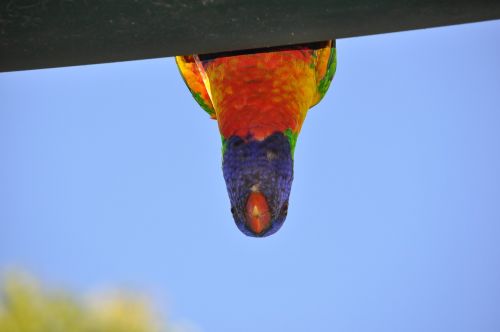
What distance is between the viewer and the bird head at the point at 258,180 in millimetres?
2438

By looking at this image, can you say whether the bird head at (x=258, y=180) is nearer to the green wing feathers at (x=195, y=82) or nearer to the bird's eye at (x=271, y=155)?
the bird's eye at (x=271, y=155)

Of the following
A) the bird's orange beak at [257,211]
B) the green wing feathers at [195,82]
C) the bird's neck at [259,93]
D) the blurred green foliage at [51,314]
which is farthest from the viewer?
the blurred green foliage at [51,314]

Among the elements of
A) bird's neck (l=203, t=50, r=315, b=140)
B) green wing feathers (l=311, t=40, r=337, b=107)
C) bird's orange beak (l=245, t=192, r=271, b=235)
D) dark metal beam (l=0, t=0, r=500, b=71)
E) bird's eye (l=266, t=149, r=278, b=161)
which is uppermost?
green wing feathers (l=311, t=40, r=337, b=107)

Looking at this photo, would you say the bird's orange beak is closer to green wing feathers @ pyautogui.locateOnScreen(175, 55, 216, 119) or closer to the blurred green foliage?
green wing feathers @ pyautogui.locateOnScreen(175, 55, 216, 119)

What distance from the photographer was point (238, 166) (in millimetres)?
2514

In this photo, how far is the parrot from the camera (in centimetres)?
246

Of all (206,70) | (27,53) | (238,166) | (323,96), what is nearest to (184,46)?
(27,53)

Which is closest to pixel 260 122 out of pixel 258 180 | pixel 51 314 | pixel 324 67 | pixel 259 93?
pixel 259 93

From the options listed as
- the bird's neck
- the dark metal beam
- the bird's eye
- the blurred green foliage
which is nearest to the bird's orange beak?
the bird's eye

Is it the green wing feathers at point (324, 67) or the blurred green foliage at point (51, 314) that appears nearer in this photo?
the green wing feathers at point (324, 67)

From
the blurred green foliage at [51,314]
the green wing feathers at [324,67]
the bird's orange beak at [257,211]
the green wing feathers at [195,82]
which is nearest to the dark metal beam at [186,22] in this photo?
the bird's orange beak at [257,211]

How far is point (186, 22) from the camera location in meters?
0.84

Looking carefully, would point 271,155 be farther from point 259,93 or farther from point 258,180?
point 259,93

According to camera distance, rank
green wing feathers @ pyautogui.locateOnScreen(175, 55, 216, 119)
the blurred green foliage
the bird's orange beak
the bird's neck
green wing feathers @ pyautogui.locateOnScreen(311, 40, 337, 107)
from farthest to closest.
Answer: the blurred green foliage < green wing feathers @ pyautogui.locateOnScreen(175, 55, 216, 119) < green wing feathers @ pyautogui.locateOnScreen(311, 40, 337, 107) < the bird's neck < the bird's orange beak
